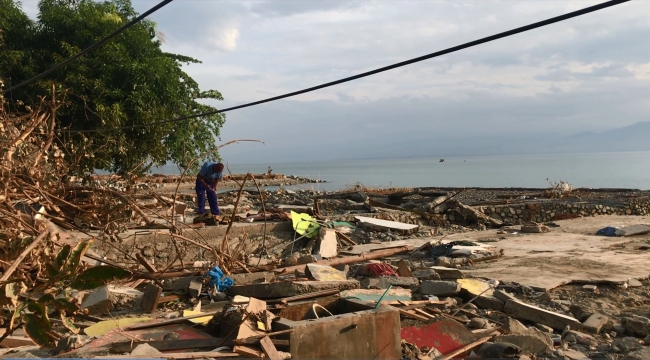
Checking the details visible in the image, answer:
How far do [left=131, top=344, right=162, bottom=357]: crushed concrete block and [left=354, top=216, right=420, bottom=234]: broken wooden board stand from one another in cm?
850

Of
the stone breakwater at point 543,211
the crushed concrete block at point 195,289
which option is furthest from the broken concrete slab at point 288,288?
the stone breakwater at point 543,211

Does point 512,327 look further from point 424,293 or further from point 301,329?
point 301,329

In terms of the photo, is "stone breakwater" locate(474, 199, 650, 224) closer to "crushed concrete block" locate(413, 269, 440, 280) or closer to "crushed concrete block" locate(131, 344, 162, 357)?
"crushed concrete block" locate(413, 269, 440, 280)

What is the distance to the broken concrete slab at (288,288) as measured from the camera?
16.7 feet

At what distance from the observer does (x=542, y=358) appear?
14.9 ft

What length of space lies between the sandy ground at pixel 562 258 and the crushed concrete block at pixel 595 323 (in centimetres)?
124

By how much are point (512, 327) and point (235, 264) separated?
3267 millimetres

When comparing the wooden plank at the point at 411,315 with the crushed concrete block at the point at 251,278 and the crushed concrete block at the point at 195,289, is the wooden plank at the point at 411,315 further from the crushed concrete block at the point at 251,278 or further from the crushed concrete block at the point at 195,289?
the crushed concrete block at the point at 195,289

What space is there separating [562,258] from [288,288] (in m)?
5.65

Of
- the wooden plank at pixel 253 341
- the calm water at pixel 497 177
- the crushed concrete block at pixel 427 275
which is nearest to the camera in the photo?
the wooden plank at pixel 253 341

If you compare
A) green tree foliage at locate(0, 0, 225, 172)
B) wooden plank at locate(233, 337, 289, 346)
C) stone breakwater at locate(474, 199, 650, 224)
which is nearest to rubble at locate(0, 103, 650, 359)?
wooden plank at locate(233, 337, 289, 346)

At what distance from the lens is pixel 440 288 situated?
6.01 metres

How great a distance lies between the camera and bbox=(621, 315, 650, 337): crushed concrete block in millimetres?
5266

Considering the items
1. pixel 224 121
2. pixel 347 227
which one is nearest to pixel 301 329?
pixel 347 227
